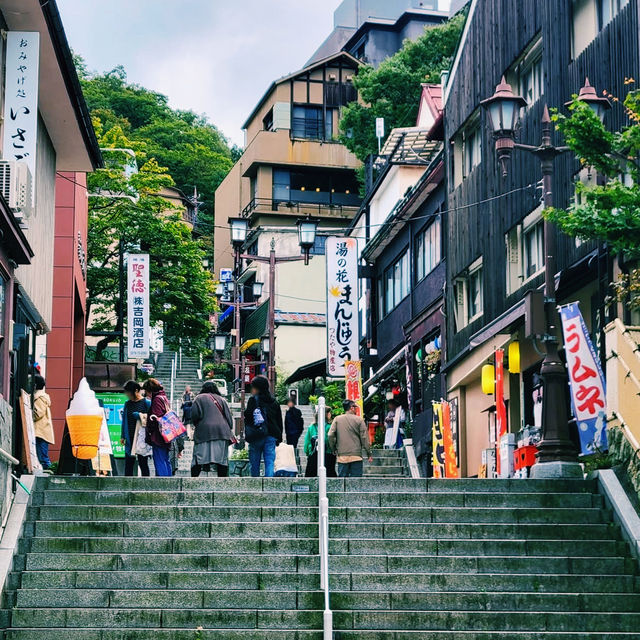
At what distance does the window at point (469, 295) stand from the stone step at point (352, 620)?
52.1 ft

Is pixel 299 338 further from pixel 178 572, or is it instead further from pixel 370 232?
pixel 178 572

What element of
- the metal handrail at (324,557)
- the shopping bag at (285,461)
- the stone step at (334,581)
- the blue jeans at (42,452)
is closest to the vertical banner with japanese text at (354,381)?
the shopping bag at (285,461)

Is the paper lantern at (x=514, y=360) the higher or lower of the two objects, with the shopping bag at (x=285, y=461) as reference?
higher

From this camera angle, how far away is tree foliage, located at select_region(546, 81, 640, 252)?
1225cm

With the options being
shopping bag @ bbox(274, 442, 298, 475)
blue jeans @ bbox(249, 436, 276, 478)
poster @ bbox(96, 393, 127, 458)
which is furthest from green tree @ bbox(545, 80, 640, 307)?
poster @ bbox(96, 393, 127, 458)

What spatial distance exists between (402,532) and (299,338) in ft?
148

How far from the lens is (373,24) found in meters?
65.9

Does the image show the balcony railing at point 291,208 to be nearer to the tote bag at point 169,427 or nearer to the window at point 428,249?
the window at point 428,249

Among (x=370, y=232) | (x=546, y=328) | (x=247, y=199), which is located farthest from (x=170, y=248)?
(x=546, y=328)

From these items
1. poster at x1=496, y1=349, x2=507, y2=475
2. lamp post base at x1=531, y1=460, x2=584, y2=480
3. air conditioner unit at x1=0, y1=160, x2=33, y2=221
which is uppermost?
air conditioner unit at x1=0, y1=160, x2=33, y2=221

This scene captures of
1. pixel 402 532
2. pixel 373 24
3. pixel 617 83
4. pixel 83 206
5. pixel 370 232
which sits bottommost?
pixel 402 532

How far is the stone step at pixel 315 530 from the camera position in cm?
1335

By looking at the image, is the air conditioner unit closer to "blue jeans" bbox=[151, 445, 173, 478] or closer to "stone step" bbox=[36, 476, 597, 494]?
"stone step" bbox=[36, 476, 597, 494]

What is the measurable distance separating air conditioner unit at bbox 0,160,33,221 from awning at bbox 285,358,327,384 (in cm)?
3287
